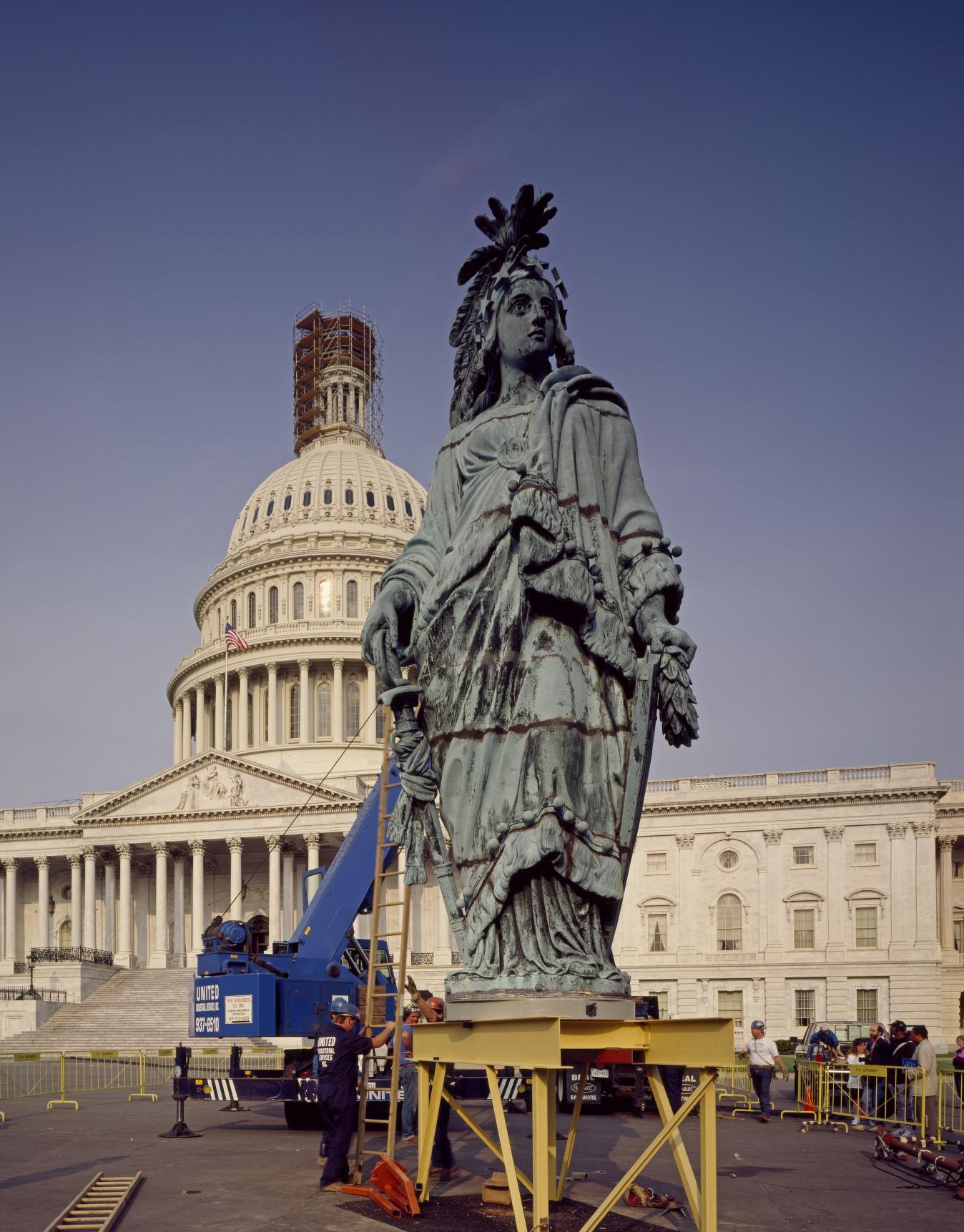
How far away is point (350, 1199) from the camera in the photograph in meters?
10.9

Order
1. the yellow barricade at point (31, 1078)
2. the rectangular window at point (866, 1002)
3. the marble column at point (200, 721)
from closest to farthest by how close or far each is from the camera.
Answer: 1. the yellow barricade at point (31, 1078)
2. the rectangular window at point (866, 1002)
3. the marble column at point (200, 721)

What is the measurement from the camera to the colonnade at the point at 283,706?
89562mm

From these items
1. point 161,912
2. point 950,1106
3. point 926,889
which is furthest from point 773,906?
point 950,1106

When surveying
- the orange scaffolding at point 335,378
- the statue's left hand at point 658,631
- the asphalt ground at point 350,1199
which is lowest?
the asphalt ground at point 350,1199

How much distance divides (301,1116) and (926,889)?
50843 millimetres

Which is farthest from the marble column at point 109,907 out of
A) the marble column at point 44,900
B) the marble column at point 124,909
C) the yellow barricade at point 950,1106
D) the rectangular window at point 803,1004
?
the yellow barricade at point 950,1106

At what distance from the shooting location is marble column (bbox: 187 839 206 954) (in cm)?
7525

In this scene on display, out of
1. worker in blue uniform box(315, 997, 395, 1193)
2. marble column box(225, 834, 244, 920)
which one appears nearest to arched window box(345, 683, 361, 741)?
marble column box(225, 834, 244, 920)

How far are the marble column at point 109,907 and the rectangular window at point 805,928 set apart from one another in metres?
38.6

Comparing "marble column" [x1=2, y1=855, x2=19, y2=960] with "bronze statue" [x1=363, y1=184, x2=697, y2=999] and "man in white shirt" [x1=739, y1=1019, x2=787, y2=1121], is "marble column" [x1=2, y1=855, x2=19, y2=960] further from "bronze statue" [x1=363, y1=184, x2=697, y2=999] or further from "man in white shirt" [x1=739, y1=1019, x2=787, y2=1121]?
"bronze statue" [x1=363, y1=184, x2=697, y2=999]

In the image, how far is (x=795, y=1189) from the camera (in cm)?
1329

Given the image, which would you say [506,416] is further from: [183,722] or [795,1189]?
[183,722]

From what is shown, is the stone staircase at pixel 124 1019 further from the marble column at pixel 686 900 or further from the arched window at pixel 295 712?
the marble column at pixel 686 900

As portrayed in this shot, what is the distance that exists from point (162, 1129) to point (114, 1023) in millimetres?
43946
